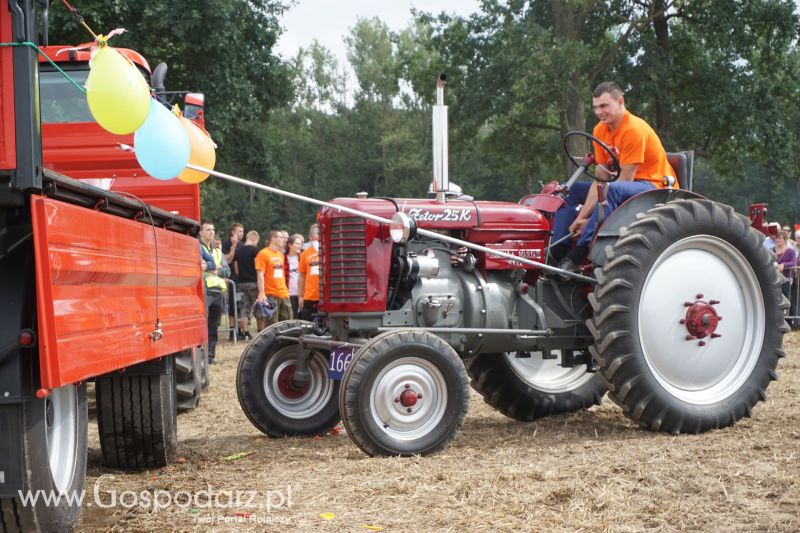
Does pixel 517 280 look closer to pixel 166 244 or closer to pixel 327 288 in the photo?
pixel 327 288

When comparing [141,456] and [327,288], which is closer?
[141,456]

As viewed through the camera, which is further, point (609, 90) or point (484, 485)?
point (609, 90)

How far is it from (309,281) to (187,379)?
519 cm

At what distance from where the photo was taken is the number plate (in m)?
6.27

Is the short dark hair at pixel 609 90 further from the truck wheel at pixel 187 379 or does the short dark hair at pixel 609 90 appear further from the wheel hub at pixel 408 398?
the truck wheel at pixel 187 379

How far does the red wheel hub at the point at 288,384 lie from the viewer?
6.88 m

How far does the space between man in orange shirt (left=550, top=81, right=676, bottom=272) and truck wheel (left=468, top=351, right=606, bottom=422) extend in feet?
3.21

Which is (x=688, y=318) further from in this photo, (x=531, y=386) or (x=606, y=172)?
(x=531, y=386)

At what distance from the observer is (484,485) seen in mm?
4758

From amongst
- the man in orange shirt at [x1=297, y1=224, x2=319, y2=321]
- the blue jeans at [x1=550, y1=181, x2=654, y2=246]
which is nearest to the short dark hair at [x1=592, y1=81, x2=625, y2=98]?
the blue jeans at [x1=550, y1=181, x2=654, y2=246]

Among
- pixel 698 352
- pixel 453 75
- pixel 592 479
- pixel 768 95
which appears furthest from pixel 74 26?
pixel 768 95

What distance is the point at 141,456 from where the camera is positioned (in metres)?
5.72

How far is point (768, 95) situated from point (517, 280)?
19.6 meters

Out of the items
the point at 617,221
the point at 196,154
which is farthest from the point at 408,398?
the point at 617,221
